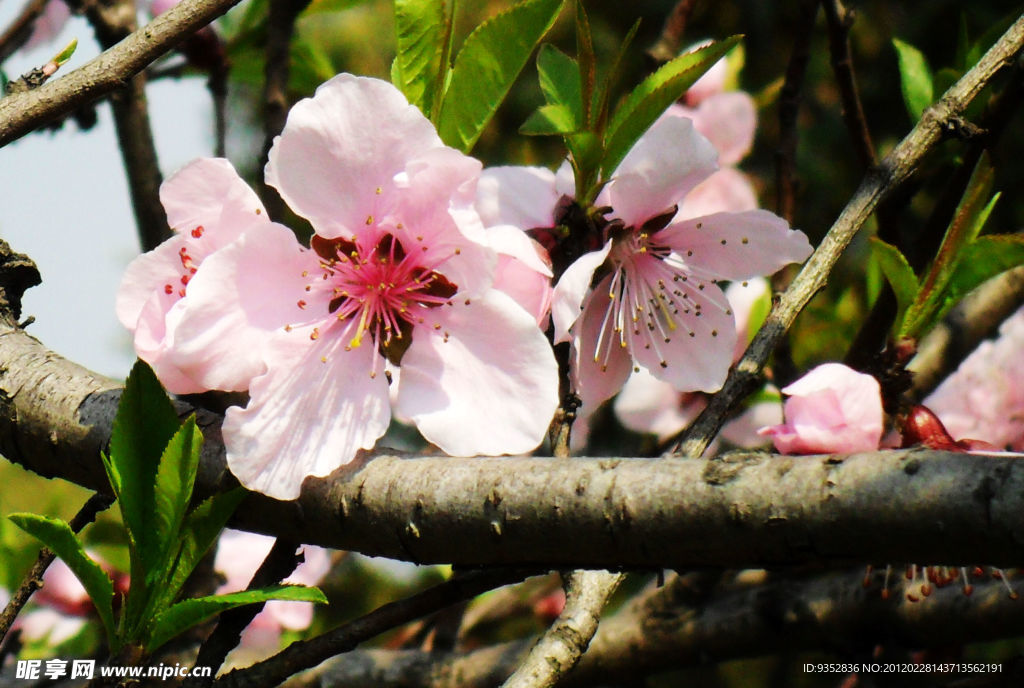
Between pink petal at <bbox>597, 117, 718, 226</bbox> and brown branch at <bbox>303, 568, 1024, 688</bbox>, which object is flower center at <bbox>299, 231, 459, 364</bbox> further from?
brown branch at <bbox>303, 568, 1024, 688</bbox>

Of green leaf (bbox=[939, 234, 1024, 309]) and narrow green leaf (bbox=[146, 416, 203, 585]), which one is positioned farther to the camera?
green leaf (bbox=[939, 234, 1024, 309])

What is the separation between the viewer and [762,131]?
328 cm

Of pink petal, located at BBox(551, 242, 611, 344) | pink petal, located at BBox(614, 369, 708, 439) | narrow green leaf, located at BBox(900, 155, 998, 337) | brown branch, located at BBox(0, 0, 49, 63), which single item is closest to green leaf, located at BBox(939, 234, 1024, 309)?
narrow green leaf, located at BBox(900, 155, 998, 337)

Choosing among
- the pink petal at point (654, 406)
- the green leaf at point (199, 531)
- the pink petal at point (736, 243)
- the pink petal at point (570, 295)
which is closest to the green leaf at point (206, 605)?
the green leaf at point (199, 531)

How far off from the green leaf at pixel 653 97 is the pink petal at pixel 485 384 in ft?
0.62

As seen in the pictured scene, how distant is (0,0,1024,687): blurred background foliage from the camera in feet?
5.83

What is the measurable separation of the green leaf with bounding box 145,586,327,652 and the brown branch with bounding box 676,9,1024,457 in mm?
404

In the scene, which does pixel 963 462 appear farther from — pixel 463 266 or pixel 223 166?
pixel 223 166

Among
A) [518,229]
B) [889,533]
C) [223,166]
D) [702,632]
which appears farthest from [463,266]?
[702,632]

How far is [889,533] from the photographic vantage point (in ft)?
1.88

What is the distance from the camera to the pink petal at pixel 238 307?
804 mm

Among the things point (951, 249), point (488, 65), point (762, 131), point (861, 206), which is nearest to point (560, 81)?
point (488, 65)

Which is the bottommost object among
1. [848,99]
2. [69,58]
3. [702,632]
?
[702,632]

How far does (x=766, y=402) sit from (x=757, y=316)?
214 mm
